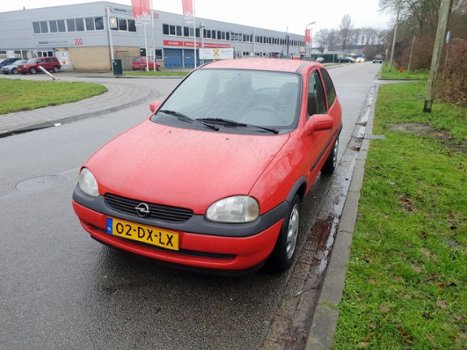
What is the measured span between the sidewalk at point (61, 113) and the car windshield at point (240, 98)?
6693mm

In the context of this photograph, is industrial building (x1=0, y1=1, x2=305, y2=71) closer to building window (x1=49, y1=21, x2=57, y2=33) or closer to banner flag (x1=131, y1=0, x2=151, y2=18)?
building window (x1=49, y1=21, x2=57, y2=33)

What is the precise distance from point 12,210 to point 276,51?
284 feet

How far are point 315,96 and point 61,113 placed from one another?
9.83m

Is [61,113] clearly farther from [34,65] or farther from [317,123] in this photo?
[34,65]

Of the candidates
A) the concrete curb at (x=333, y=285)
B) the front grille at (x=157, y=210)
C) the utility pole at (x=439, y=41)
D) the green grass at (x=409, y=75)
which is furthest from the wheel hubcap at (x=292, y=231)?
the green grass at (x=409, y=75)

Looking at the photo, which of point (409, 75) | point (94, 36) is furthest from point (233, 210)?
point (94, 36)

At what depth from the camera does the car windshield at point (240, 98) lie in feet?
12.1

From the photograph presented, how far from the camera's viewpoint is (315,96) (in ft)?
14.3

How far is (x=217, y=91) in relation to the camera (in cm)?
408

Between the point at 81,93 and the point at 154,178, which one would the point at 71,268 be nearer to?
the point at 154,178

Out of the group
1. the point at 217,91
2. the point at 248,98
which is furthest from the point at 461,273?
the point at 217,91

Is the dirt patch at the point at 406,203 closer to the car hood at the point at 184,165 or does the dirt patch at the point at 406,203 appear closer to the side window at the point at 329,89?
the side window at the point at 329,89

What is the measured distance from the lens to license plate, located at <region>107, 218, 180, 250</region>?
2607mm

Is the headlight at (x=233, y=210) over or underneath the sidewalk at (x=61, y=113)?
over
